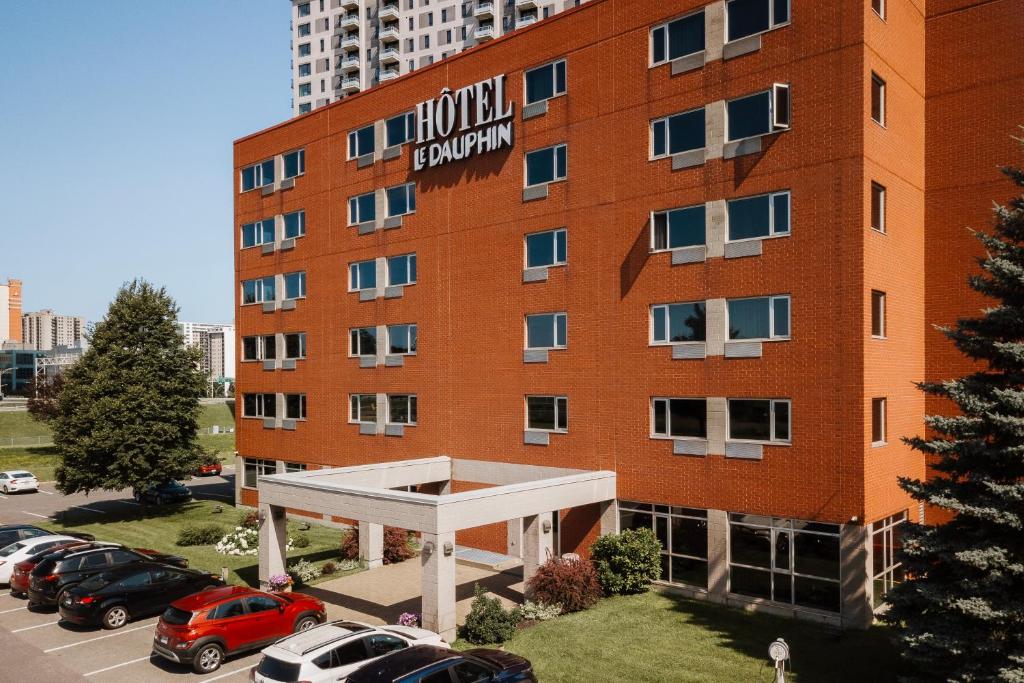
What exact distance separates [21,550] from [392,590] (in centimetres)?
1347

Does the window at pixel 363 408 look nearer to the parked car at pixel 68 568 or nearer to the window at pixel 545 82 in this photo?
the parked car at pixel 68 568

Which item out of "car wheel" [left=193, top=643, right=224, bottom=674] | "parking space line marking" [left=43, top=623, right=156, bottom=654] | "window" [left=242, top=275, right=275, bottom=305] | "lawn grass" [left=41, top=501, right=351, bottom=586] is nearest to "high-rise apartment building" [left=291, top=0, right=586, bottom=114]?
"window" [left=242, top=275, right=275, bottom=305]

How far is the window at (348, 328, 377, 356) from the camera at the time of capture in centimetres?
3596

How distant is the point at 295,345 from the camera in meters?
40.5

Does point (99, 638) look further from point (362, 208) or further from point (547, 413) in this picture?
point (362, 208)

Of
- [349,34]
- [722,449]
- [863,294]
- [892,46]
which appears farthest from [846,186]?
[349,34]

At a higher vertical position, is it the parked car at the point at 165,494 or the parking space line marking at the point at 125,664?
the parking space line marking at the point at 125,664

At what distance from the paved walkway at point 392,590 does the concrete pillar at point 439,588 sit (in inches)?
70.7

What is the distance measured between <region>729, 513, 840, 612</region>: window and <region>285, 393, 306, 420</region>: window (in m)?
→ 24.1

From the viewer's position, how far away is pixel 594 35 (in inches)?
1075

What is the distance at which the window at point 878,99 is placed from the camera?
22.2 m

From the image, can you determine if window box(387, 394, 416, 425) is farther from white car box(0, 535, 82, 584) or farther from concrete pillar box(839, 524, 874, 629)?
concrete pillar box(839, 524, 874, 629)

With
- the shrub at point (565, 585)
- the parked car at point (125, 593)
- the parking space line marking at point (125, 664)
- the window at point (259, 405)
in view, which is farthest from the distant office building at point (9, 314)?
the shrub at point (565, 585)

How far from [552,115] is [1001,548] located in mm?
19979
